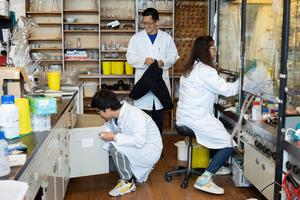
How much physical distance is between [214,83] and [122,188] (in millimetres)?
1165

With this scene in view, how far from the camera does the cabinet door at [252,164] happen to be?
292 cm

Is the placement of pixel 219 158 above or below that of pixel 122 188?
above

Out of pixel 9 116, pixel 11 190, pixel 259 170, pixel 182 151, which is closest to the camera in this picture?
pixel 11 190

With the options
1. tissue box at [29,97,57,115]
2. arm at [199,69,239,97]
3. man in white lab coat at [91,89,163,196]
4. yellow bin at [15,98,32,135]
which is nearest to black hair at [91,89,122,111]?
man in white lab coat at [91,89,163,196]

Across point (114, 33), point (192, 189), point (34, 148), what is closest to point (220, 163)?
point (192, 189)

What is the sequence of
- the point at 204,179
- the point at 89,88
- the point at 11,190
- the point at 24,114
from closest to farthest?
the point at 11,190, the point at 24,114, the point at 204,179, the point at 89,88

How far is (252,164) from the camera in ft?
9.84

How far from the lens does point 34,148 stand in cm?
173

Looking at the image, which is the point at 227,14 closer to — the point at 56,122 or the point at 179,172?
the point at 179,172

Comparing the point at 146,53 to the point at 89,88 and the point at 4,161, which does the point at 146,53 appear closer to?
the point at 89,88

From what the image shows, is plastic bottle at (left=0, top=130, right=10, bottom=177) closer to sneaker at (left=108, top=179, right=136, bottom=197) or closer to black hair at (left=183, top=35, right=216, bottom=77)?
sneaker at (left=108, top=179, right=136, bottom=197)

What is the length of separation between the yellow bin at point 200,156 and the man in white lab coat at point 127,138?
0.54m

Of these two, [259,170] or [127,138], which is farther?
[127,138]

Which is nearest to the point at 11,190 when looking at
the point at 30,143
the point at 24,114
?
the point at 30,143
